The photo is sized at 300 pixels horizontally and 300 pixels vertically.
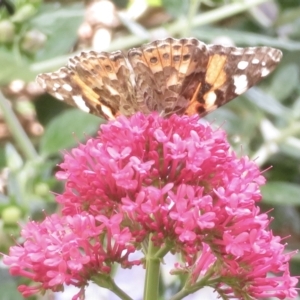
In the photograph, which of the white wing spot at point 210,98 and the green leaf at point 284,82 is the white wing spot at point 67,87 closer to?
the white wing spot at point 210,98

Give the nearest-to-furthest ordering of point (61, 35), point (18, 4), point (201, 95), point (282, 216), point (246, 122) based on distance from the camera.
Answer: point (201, 95) → point (18, 4) → point (61, 35) → point (246, 122) → point (282, 216)

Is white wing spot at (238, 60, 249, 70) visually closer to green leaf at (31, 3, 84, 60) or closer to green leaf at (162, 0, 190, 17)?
green leaf at (31, 3, 84, 60)

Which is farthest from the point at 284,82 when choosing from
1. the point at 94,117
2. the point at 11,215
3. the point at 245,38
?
the point at 11,215

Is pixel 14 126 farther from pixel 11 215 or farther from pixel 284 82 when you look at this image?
pixel 284 82

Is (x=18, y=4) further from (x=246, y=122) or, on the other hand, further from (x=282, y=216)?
(x=282, y=216)

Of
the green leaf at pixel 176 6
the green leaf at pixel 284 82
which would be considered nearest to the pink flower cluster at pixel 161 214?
the green leaf at pixel 176 6

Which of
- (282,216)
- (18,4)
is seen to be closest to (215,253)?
(18,4)
